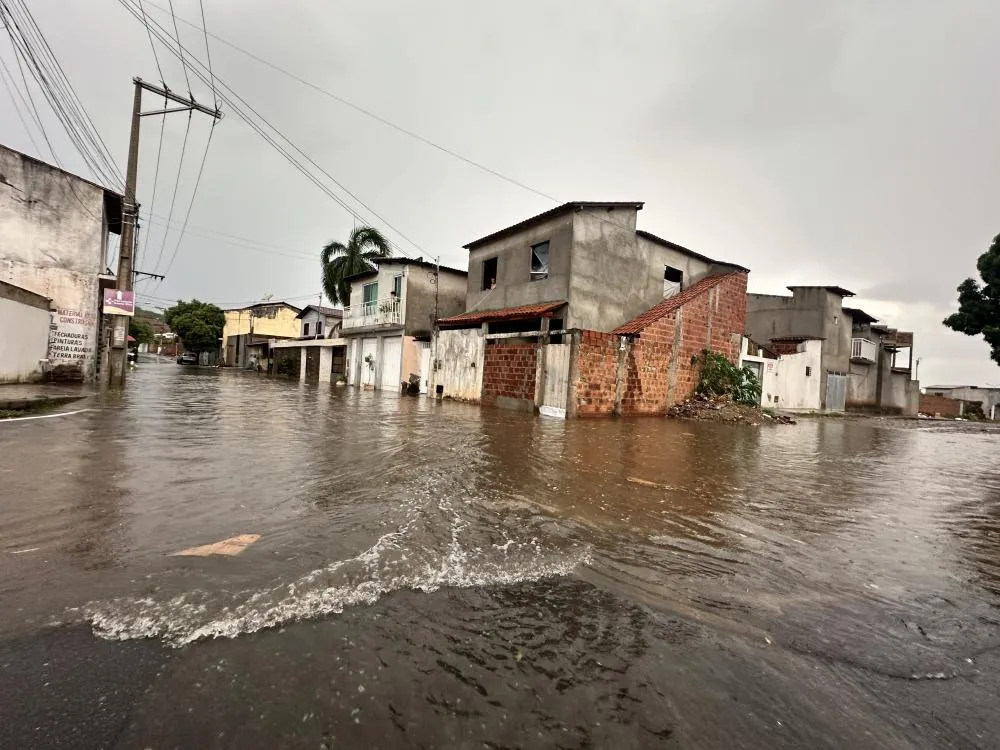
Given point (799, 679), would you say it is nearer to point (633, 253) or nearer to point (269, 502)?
point (269, 502)

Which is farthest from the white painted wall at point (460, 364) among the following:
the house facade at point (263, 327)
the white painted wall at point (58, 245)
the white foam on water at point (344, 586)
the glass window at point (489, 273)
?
the house facade at point (263, 327)

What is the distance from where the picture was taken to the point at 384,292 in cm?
2420

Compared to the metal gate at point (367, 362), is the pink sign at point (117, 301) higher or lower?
higher

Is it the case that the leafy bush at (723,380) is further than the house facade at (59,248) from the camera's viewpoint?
Yes

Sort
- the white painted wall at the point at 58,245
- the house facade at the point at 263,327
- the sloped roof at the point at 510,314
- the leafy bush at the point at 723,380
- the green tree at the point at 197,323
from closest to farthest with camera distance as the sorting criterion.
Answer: the white painted wall at the point at 58,245 < the sloped roof at the point at 510,314 < the leafy bush at the point at 723,380 < the house facade at the point at 263,327 < the green tree at the point at 197,323

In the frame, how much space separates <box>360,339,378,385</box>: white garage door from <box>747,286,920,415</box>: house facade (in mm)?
20099

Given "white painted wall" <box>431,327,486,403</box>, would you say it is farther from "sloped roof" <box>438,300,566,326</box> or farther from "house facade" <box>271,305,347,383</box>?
"house facade" <box>271,305,347,383</box>

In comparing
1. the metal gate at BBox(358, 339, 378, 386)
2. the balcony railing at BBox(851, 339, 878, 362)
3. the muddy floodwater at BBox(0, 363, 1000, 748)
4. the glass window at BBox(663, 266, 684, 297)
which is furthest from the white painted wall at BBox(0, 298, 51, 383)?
the balcony railing at BBox(851, 339, 878, 362)

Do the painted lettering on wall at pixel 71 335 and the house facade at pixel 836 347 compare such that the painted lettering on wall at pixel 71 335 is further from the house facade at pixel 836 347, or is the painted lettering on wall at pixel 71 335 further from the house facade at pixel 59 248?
the house facade at pixel 836 347

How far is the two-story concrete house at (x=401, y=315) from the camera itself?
22469 mm

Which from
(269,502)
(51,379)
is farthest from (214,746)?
(51,379)

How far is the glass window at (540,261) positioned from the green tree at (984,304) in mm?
26985

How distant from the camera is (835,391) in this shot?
2403 centimetres

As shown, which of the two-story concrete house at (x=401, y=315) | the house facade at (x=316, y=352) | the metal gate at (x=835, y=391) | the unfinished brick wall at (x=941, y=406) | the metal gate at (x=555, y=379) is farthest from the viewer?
the unfinished brick wall at (x=941, y=406)
